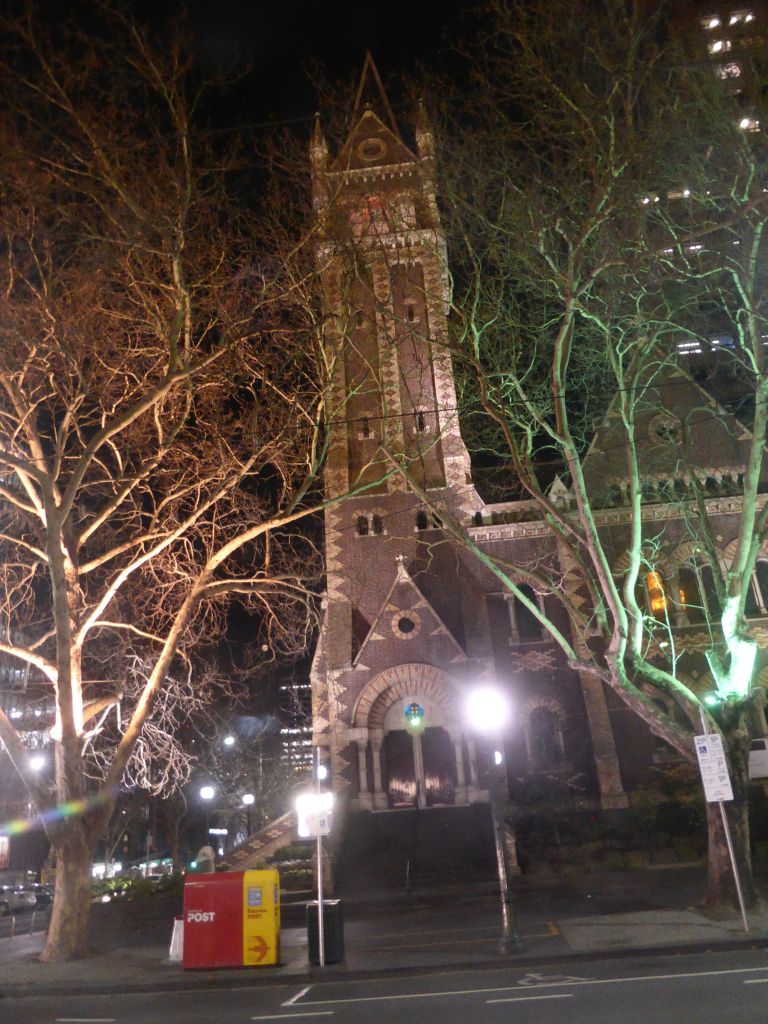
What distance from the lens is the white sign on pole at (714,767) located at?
43.4ft

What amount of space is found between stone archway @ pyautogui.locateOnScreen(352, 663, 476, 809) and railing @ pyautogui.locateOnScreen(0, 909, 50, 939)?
12.4 meters

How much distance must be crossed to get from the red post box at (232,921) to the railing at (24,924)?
14447 mm

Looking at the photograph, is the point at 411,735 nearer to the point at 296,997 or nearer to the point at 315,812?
the point at 315,812

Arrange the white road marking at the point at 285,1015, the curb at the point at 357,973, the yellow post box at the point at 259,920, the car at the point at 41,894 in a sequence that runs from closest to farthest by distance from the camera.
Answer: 1. the white road marking at the point at 285,1015
2. the curb at the point at 357,973
3. the yellow post box at the point at 259,920
4. the car at the point at 41,894

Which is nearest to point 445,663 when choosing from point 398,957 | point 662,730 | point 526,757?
point 526,757

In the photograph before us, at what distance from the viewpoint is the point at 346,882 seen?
24047 millimetres

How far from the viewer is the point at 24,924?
30531 mm

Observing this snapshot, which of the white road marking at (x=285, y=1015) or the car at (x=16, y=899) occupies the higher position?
the car at (x=16, y=899)

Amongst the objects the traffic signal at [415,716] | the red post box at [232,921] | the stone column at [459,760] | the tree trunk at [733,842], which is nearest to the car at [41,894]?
the traffic signal at [415,716]

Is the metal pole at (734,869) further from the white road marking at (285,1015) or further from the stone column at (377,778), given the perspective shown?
the stone column at (377,778)

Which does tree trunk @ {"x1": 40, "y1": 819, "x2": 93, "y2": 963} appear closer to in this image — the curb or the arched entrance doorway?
the curb

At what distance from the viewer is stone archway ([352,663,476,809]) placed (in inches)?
1160

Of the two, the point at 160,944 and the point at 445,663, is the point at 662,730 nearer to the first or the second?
the point at 160,944

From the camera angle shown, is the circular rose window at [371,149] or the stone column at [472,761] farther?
the circular rose window at [371,149]
